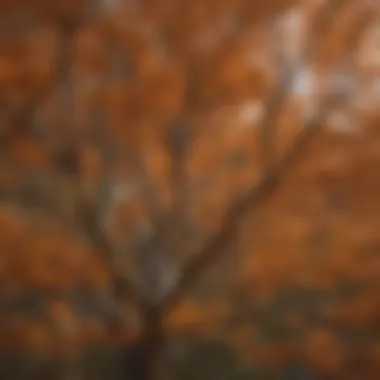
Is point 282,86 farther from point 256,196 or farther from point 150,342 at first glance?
point 150,342

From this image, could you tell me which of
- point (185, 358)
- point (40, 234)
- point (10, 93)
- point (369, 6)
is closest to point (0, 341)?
point (40, 234)

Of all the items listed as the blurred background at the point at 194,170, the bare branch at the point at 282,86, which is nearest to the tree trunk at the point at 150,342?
the blurred background at the point at 194,170

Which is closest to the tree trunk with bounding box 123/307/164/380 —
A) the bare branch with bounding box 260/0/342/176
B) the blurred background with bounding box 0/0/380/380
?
the blurred background with bounding box 0/0/380/380

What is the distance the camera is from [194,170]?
149 cm

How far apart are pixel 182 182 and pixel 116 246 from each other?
0.15 meters

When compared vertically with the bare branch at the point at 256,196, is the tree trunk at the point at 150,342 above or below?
below

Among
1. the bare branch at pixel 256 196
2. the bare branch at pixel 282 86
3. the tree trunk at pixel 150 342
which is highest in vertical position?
the bare branch at pixel 282 86

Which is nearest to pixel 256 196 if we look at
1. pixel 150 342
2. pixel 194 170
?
pixel 194 170

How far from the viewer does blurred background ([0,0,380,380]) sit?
1471 millimetres

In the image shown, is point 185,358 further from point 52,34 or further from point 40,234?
point 52,34

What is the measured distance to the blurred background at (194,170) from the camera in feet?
4.83

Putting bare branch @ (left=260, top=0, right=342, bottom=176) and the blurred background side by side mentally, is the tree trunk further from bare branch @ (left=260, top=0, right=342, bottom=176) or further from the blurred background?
bare branch @ (left=260, top=0, right=342, bottom=176)

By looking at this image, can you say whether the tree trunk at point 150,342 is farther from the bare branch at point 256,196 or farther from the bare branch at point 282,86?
the bare branch at point 282,86

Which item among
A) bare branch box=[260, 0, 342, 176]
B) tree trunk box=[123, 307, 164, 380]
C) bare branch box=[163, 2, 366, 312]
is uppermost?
bare branch box=[260, 0, 342, 176]
